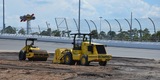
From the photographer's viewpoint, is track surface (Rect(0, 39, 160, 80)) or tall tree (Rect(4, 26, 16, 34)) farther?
tall tree (Rect(4, 26, 16, 34))

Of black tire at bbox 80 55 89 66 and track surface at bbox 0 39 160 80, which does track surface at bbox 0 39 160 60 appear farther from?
black tire at bbox 80 55 89 66

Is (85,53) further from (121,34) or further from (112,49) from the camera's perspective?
(121,34)

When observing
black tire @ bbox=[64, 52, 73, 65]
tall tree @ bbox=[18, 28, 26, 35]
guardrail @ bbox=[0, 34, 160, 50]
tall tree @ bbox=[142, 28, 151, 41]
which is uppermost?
tall tree @ bbox=[18, 28, 26, 35]

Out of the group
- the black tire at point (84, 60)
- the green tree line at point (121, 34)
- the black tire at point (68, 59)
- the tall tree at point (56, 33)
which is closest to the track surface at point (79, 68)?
the black tire at point (84, 60)

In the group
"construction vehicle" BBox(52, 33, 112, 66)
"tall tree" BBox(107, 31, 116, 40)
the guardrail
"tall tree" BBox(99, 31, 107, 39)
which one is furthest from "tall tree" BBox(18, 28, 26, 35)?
"construction vehicle" BBox(52, 33, 112, 66)

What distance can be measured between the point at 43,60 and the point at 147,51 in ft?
44.5

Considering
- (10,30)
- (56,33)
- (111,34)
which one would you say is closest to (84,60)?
(111,34)

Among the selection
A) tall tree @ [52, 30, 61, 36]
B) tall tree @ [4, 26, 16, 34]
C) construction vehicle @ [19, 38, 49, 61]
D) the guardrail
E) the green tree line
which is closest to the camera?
construction vehicle @ [19, 38, 49, 61]

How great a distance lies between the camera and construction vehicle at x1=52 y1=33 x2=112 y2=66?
94.0 feet

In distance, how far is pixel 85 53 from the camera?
29.2 metres

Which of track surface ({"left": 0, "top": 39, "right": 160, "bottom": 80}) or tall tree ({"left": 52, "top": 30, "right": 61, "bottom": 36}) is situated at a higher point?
tall tree ({"left": 52, "top": 30, "right": 61, "bottom": 36})

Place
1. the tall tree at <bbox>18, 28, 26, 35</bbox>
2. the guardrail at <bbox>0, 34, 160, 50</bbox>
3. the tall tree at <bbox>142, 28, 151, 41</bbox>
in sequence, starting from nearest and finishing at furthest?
the guardrail at <bbox>0, 34, 160, 50</bbox>, the tall tree at <bbox>142, 28, 151, 41</bbox>, the tall tree at <bbox>18, 28, 26, 35</bbox>

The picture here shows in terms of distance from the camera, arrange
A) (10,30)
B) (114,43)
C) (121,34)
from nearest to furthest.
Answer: (114,43)
(121,34)
(10,30)

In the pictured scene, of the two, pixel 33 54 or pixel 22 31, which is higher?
pixel 22 31
